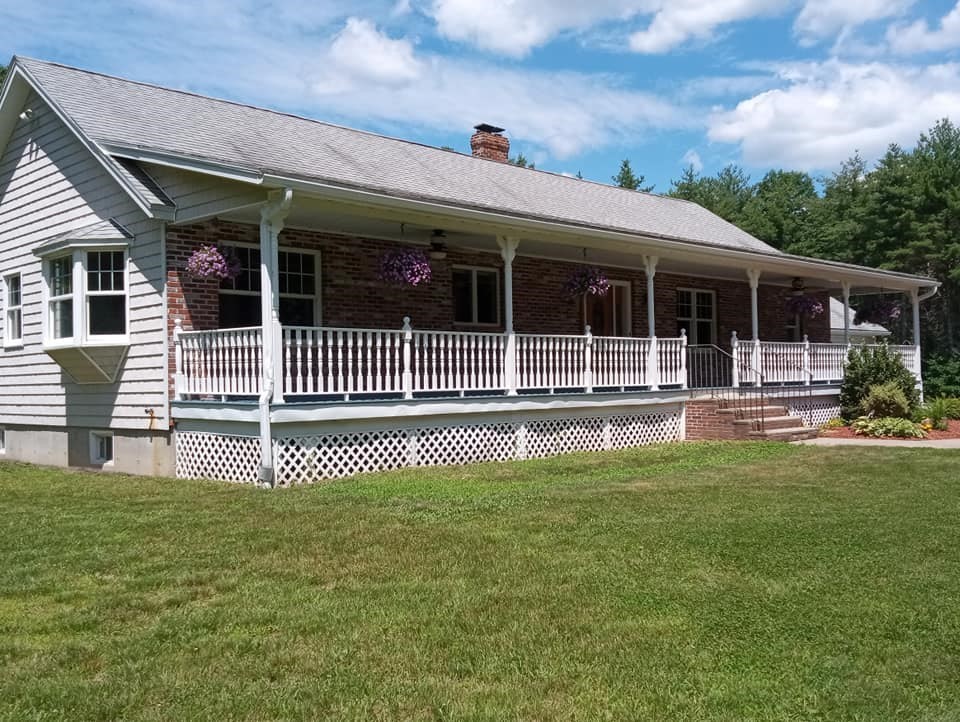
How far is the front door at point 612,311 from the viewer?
19.2 m

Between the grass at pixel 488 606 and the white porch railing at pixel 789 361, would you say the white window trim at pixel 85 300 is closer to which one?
the grass at pixel 488 606

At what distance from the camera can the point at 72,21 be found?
1623cm

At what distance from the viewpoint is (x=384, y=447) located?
1217 cm

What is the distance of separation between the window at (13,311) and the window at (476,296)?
7.25 metres

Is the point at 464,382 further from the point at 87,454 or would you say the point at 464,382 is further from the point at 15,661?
the point at 15,661

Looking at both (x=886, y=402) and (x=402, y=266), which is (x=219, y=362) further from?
(x=886, y=402)

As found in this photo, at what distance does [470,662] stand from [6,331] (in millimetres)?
13749

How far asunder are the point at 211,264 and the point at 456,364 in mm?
3799

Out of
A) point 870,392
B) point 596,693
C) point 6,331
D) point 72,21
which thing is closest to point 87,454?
point 6,331

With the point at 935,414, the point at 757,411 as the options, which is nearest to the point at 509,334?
the point at 757,411

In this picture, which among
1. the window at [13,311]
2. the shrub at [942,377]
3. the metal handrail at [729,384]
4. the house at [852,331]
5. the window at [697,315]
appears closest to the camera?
the window at [13,311]

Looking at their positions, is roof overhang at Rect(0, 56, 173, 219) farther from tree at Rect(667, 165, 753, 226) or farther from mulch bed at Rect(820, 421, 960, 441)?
tree at Rect(667, 165, 753, 226)

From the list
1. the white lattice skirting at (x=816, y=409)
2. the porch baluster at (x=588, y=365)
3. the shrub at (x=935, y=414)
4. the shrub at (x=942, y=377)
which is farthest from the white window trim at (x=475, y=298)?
the shrub at (x=942, y=377)

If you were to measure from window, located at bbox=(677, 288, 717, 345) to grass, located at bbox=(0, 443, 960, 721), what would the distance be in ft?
37.4
